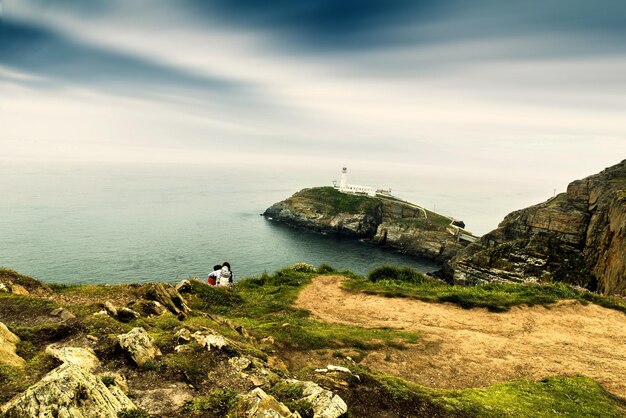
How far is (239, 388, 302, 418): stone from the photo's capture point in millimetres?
6770

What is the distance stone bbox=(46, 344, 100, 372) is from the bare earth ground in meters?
10.7

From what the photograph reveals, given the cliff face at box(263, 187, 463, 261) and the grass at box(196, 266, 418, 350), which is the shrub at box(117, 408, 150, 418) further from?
the cliff face at box(263, 187, 463, 261)

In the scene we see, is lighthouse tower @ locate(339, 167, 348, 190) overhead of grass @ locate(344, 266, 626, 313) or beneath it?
overhead

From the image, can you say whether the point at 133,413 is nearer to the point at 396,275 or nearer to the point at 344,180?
the point at 396,275

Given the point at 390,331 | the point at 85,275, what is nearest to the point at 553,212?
the point at 390,331

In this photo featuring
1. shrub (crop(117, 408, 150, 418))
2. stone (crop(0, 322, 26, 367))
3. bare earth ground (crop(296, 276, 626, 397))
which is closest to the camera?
shrub (crop(117, 408, 150, 418))

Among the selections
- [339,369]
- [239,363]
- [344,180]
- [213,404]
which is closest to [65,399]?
[213,404]

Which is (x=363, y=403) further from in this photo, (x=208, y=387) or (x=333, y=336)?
(x=333, y=336)

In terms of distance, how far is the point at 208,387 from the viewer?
8.70m

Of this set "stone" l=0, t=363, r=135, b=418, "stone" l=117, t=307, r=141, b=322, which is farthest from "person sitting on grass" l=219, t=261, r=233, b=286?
"stone" l=0, t=363, r=135, b=418

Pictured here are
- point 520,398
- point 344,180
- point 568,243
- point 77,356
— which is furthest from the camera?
point 344,180

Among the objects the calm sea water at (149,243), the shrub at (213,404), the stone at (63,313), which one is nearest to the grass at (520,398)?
the shrub at (213,404)

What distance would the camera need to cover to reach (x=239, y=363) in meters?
9.95

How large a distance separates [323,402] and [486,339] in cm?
1385
